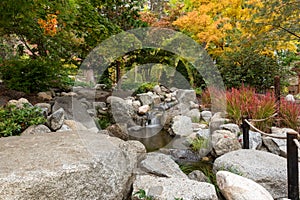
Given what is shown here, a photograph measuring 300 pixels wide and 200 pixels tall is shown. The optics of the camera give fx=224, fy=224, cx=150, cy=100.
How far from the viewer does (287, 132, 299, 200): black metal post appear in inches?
70.4

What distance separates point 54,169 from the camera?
1410 millimetres

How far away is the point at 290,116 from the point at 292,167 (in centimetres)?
178

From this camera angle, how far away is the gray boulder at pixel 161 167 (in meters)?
2.26

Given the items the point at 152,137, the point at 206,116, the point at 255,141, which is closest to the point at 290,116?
the point at 255,141

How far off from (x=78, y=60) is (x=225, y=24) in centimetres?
351

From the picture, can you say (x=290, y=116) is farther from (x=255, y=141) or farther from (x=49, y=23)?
(x=49, y=23)

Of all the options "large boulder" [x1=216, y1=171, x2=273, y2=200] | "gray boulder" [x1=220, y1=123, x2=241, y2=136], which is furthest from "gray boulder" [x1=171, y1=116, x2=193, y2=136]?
"large boulder" [x1=216, y1=171, x2=273, y2=200]

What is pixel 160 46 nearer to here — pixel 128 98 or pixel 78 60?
pixel 128 98

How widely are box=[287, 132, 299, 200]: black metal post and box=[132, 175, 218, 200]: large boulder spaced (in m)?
0.64

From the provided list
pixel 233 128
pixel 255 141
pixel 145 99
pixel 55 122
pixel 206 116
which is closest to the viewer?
pixel 55 122

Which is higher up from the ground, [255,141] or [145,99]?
[145,99]

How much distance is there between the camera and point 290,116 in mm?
3307

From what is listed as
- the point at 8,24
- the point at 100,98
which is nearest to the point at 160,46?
the point at 100,98

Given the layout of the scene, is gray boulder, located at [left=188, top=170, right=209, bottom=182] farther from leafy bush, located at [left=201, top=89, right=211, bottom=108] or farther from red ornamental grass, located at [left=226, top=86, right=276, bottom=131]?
leafy bush, located at [left=201, top=89, right=211, bottom=108]
